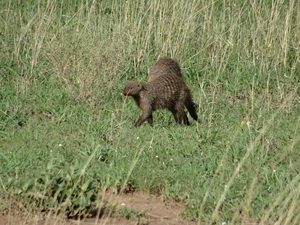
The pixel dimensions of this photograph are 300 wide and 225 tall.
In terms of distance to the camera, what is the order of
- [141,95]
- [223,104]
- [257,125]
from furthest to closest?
[223,104]
[141,95]
[257,125]

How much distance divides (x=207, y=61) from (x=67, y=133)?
8.18ft

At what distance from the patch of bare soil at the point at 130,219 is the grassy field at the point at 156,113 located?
0.07 metres

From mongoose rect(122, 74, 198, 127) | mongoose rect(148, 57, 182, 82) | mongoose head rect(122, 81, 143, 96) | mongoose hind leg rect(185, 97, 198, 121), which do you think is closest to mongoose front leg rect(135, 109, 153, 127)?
mongoose rect(122, 74, 198, 127)

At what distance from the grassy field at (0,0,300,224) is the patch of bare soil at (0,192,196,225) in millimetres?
71

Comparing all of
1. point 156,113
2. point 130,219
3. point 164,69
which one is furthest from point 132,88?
point 130,219

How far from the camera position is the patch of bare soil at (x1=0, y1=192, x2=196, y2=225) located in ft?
14.6

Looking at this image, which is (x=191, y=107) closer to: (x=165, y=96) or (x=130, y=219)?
(x=165, y=96)

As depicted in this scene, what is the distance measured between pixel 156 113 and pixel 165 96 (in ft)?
1.75

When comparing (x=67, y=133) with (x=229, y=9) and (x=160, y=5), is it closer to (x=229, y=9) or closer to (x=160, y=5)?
(x=160, y=5)

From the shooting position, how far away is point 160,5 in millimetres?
8305

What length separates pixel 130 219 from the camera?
4742 millimetres

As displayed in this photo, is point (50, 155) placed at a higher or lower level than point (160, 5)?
lower

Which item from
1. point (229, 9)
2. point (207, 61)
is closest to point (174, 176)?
point (207, 61)

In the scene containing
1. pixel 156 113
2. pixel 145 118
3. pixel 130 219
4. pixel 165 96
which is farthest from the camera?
pixel 156 113
